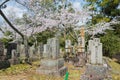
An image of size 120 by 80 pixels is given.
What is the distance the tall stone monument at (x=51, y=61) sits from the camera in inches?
515

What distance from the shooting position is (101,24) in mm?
32906

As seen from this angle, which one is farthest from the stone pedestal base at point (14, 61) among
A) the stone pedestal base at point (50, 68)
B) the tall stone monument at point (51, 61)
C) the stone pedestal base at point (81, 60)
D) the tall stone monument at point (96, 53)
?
the tall stone monument at point (96, 53)

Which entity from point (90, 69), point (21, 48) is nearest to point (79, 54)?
point (21, 48)

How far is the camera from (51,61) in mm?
13242

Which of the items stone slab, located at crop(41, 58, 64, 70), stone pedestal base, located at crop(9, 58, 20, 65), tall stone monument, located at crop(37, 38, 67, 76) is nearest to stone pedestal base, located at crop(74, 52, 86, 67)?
stone pedestal base, located at crop(9, 58, 20, 65)

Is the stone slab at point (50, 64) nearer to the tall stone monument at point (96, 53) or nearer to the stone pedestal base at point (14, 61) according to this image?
the tall stone monument at point (96, 53)

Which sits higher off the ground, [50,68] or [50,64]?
[50,64]

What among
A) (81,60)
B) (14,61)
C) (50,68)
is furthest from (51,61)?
(81,60)

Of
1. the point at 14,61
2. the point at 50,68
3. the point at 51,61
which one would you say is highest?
the point at 51,61

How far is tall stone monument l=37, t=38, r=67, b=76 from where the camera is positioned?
42.9 feet

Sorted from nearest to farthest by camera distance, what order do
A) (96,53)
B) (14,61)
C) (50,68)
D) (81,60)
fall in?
1. (96,53)
2. (50,68)
3. (14,61)
4. (81,60)

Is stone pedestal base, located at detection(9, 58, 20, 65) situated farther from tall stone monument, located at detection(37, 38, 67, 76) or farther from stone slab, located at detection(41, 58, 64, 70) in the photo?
stone slab, located at detection(41, 58, 64, 70)

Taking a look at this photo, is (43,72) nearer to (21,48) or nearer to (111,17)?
(21,48)

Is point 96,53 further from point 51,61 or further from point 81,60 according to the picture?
point 81,60
